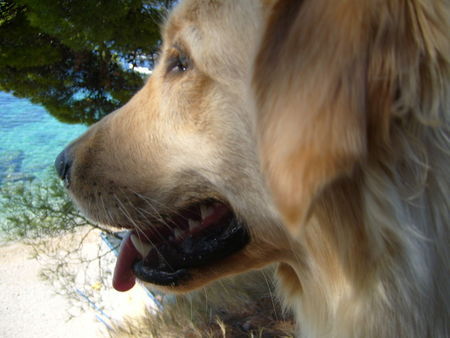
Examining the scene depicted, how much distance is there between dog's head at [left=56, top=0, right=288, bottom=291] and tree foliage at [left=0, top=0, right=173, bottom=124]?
125cm

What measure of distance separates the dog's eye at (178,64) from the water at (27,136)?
6804 millimetres

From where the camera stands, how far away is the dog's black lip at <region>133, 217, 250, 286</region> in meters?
1.54

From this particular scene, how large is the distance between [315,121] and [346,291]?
0.67m

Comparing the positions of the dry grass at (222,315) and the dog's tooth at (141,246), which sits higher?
the dog's tooth at (141,246)

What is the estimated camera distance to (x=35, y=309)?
5117mm

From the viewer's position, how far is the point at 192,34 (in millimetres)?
1525

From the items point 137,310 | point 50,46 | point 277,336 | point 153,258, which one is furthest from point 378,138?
point 137,310

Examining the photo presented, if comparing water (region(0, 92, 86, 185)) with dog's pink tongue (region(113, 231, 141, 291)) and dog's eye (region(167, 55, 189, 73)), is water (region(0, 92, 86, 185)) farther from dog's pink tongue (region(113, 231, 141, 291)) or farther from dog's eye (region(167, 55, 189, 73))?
dog's eye (region(167, 55, 189, 73))

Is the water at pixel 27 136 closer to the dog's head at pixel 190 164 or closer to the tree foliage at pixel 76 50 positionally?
the tree foliage at pixel 76 50

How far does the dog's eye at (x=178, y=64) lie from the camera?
1.56m

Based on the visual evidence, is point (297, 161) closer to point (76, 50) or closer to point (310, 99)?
point (310, 99)

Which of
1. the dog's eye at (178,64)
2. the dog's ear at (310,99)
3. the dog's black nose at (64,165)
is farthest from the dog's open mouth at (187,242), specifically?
the dog's ear at (310,99)

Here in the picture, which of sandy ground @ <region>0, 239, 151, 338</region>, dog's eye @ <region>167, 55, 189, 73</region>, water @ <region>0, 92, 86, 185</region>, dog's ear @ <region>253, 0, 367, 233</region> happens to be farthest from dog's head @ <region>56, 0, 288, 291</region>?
water @ <region>0, 92, 86, 185</region>

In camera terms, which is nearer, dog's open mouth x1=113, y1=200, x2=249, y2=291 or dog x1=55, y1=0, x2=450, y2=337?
dog x1=55, y1=0, x2=450, y2=337
